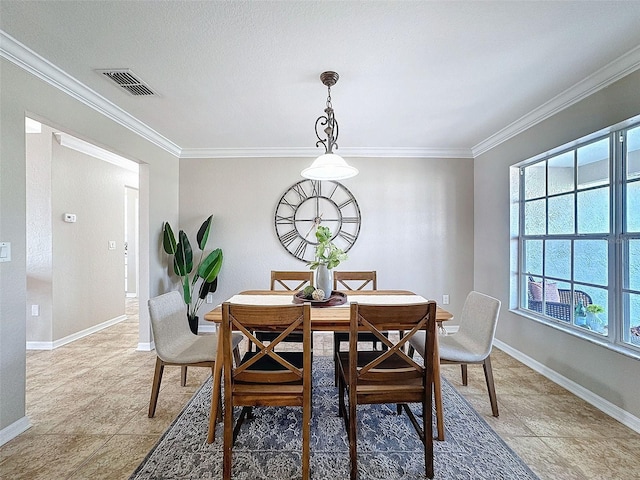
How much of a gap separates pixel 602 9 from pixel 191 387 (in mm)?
3688

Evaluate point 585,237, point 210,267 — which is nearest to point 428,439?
point 585,237

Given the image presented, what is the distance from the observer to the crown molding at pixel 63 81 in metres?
1.88

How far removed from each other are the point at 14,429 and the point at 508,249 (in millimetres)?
4422

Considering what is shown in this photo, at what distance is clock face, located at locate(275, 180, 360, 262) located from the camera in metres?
4.07

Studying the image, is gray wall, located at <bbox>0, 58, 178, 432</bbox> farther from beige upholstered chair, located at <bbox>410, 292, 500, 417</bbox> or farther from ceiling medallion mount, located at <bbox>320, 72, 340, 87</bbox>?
beige upholstered chair, located at <bbox>410, 292, 500, 417</bbox>

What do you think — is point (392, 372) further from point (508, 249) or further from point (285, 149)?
point (285, 149)

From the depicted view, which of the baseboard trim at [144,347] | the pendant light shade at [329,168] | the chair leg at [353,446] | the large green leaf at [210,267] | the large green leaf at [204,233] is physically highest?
the pendant light shade at [329,168]

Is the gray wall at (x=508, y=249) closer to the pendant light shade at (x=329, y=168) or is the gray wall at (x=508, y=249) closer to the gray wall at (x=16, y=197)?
the pendant light shade at (x=329, y=168)

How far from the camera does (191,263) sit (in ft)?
12.5

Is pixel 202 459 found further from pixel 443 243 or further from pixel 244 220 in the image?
pixel 443 243

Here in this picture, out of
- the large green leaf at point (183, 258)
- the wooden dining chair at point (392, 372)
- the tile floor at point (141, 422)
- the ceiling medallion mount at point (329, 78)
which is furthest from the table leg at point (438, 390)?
the large green leaf at point (183, 258)

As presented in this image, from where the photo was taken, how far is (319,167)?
2.23 m

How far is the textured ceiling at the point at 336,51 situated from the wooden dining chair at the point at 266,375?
5.12 ft

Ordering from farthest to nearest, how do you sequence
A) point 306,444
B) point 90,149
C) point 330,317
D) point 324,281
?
point 90,149 < point 324,281 < point 330,317 < point 306,444
